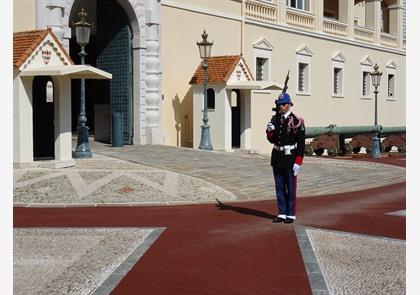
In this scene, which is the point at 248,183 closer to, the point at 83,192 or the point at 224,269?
the point at 83,192

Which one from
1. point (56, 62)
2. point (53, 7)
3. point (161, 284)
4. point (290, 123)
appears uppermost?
point (53, 7)

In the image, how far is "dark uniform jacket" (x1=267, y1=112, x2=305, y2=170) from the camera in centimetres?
885

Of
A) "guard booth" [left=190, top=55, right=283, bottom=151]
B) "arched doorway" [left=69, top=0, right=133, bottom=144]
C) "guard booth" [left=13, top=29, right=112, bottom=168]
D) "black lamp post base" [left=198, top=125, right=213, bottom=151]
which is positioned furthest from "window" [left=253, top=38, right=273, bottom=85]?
"guard booth" [left=13, top=29, right=112, bottom=168]

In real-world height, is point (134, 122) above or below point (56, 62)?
below

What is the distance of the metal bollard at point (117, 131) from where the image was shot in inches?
784

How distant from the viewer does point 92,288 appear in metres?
5.55

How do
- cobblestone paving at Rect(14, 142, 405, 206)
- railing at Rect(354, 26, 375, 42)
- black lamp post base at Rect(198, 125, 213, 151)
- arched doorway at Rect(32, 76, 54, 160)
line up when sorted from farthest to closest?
railing at Rect(354, 26, 375, 42)
black lamp post base at Rect(198, 125, 213, 151)
arched doorway at Rect(32, 76, 54, 160)
cobblestone paving at Rect(14, 142, 405, 206)

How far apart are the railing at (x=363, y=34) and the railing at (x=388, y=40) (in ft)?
5.14

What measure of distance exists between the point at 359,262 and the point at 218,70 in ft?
49.7

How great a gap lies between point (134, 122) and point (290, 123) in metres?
12.7

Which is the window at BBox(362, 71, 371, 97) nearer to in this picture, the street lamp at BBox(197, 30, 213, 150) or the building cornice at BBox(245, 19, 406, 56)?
the building cornice at BBox(245, 19, 406, 56)

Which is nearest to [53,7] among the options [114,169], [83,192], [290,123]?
[114,169]

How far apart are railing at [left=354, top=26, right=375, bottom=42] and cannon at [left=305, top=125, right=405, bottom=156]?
297 inches

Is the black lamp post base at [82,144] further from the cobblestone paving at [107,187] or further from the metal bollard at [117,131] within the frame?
the metal bollard at [117,131]
